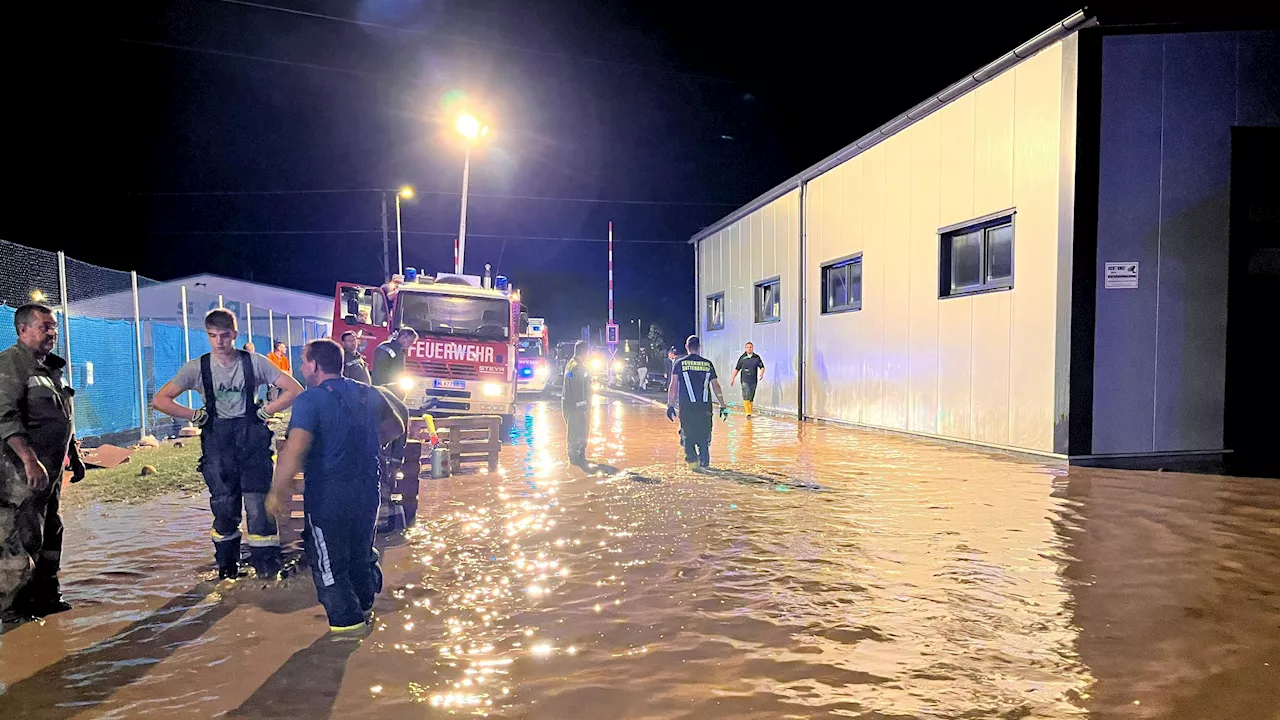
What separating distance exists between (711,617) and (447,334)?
8.95 meters

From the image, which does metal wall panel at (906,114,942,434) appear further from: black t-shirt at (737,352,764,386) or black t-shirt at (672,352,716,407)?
black t-shirt at (737,352,764,386)

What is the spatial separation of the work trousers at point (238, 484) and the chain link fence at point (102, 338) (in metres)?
5.42

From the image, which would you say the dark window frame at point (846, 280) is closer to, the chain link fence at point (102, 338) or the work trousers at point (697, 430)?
the work trousers at point (697, 430)

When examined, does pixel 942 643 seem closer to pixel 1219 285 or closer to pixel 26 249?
pixel 1219 285

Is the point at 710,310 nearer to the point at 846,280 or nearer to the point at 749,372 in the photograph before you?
the point at 749,372

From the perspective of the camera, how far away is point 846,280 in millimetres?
Answer: 15523

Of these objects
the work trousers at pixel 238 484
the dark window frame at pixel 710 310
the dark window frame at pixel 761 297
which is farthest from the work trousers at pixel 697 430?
the dark window frame at pixel 710 310

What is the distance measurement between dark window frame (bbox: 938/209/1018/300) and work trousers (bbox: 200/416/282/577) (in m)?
10.1

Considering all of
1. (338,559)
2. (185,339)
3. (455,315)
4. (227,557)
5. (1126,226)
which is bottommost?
(227,557)

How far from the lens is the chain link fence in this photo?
8742 millimetres

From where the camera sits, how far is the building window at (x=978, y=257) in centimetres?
1104

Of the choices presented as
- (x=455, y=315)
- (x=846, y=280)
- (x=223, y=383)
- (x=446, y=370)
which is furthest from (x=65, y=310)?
(x=846, y=280)

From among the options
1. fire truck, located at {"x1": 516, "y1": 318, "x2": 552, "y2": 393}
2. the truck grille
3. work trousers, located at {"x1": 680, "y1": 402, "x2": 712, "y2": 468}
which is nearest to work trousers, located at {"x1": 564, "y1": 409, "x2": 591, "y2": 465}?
work trousers, located at {"x1": 680, "y1": 402, "x2": 712, "y2": 468}

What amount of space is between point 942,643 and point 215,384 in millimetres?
4782
